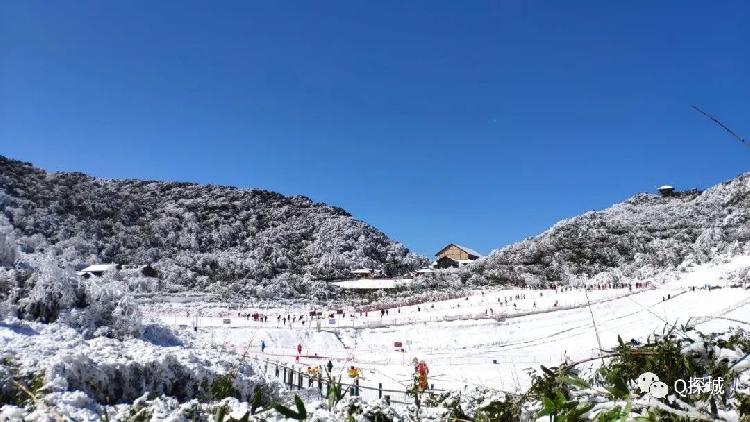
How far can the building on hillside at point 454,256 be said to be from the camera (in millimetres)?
90625

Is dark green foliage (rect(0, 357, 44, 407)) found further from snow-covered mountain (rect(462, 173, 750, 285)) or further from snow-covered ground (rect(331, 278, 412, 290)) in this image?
snow-covered ground (rect(331, 278, 412, 290))

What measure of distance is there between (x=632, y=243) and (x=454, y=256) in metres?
28.5

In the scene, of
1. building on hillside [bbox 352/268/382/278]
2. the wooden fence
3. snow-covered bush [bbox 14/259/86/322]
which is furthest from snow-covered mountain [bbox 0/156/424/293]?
the wooden fence

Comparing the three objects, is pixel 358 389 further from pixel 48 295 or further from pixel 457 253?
pixel 457 253

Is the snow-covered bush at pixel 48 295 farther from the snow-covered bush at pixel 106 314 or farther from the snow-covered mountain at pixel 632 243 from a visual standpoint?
the snow-covered mountain at pixel 632 243

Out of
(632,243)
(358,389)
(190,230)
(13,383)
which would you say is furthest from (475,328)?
(190,230)

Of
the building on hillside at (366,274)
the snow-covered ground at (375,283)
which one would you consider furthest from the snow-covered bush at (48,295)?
the building on hillside at (366,274)

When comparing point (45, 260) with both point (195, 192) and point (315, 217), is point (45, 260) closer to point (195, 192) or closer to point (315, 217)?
point (315, 217)

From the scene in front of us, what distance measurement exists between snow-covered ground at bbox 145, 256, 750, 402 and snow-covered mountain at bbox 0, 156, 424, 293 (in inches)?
1507

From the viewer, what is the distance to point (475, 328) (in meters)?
38.2

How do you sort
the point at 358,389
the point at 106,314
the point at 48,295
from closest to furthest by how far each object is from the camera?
the point at 358,389 → the point at 48,295 → the point at 106,314

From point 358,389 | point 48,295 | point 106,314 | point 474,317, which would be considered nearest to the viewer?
point 358,389

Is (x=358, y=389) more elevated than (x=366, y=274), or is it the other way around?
(x=366, y=274)

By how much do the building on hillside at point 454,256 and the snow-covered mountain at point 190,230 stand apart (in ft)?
22.7
